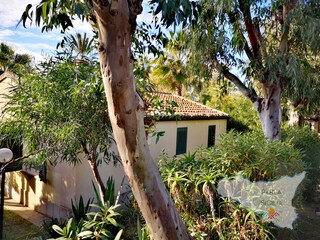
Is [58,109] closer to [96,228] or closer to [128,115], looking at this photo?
[96,228]

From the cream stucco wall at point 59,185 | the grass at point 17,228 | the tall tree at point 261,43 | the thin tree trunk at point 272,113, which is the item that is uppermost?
the tall tree at point 261,43

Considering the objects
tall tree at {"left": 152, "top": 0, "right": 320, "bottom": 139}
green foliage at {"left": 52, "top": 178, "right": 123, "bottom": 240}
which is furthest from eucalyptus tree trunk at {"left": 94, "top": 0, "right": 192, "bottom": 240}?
tall tree at {"left": 152, "top": 0, "right": 320, "bottom": 139}

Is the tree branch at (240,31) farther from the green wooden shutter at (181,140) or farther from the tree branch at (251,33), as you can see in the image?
the green wooden shutter at (181,140)

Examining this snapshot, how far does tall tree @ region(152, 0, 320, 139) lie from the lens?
10117 mm

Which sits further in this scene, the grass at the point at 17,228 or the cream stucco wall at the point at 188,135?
the cream stucco wall at the point at 188,135

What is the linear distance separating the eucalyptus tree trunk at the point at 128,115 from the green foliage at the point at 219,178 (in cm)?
90

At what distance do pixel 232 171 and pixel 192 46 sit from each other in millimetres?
7131

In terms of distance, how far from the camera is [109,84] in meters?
3.33

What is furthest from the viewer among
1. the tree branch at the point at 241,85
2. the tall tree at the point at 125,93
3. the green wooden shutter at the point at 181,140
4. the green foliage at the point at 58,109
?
the green wooden shutter at the point at 181,140

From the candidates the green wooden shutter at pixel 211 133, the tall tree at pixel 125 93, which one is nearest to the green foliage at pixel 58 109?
the tall tree at pixel 125 93

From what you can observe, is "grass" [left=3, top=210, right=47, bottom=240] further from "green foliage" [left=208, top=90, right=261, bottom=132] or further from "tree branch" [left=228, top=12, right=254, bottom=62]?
"green foliage" [left=208, top=90, right=261, bottom=132]

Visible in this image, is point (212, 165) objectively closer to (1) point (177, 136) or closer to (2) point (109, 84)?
(2) point (109, 84)

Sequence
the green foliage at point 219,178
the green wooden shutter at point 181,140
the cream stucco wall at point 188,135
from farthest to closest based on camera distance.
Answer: the green wooden shutter at point 181,140 < the cream stucco wall at point 188,135 < the green foliage at point 219,178

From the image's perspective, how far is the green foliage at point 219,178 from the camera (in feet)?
15.9
